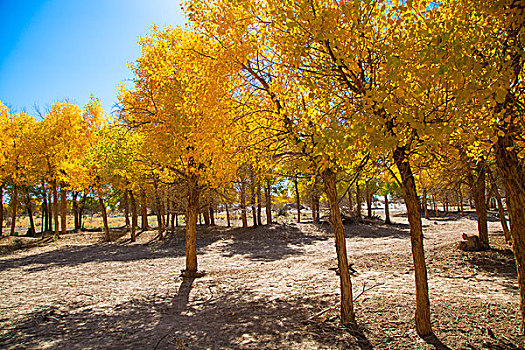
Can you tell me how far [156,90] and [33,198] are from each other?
23984 millimetres

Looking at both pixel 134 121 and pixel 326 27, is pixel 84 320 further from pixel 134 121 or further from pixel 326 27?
pixel 326 27

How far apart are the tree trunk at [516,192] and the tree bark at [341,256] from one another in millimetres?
2246

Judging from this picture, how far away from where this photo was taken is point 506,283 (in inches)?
257

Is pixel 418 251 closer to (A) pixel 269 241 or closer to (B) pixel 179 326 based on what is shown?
(B) pixel 179 326

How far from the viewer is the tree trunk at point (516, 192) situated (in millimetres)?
3898

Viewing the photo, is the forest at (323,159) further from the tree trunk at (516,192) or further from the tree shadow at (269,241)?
the tree shadow at (269,241)

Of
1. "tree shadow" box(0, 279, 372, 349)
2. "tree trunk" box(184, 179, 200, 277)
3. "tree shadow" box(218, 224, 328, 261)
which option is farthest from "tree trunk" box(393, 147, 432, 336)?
"tree shadow" box(218, 224, 328, 261)

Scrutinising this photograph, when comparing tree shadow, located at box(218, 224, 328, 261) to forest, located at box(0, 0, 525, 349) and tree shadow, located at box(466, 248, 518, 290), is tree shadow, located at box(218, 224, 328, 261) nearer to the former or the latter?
forest, located at box(0, 0, 525, 349)

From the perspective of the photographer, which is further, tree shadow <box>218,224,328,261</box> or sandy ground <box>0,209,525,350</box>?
tree shadow <box>218,224,328,261</box>

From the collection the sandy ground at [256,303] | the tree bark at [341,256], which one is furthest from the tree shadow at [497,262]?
the tree bark at [341,256]

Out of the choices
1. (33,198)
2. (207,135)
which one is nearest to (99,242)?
(33,198)

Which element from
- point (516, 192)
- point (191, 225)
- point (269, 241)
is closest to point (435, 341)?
point (516, 192)

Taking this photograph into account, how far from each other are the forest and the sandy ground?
45mm

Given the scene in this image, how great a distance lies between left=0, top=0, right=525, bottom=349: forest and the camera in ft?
10.7
